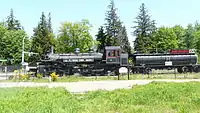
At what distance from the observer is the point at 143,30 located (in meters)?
85.1

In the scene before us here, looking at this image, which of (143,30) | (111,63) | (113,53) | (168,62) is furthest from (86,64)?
(143,30)

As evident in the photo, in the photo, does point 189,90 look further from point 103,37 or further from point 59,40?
point 103,37

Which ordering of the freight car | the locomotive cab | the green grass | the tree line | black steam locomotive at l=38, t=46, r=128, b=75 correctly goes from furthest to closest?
the tree line → the freight car → the locomotive cab → black steam locomotive at l=38, t=46, r=128, b=75 → the green grass

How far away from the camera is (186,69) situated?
1893 inches

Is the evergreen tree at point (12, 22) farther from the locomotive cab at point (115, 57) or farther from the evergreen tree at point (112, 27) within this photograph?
the locomotive cab at point (115, 57)

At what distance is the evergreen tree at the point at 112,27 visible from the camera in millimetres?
80850

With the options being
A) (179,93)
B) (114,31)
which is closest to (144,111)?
(179,93)

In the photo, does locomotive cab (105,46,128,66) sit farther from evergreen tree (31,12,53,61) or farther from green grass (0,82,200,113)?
evergreen tree (31,12,53,61)

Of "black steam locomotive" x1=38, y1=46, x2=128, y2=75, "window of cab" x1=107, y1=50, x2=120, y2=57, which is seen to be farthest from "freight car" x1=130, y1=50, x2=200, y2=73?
"window of cab" x1=107, y1=50, x2=120, y2=57

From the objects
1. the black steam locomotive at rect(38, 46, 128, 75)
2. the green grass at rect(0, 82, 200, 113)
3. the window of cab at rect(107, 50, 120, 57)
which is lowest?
the green grass at rect(0, 82, 200, 113)

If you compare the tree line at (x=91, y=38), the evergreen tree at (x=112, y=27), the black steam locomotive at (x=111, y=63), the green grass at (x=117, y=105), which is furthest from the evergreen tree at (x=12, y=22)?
the green grass at (x=117, y=105)

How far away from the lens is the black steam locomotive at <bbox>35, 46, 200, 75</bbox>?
45625 mm

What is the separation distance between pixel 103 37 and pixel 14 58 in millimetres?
20377

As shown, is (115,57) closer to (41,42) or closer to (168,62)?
(168,62)
